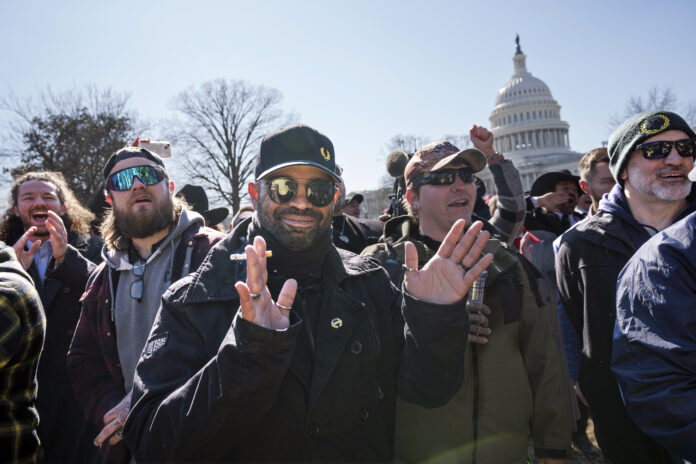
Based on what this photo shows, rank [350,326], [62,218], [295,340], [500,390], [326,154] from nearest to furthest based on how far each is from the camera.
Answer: [295,340] < [350,326] < [326,154] < [500,390] < [62,218]

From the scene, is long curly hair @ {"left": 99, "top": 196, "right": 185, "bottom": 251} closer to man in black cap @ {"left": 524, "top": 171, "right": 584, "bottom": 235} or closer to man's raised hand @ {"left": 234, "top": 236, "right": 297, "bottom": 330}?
man's raised hand @ {"left": 234, "top": 236, "right": 297, "bottom": 330}

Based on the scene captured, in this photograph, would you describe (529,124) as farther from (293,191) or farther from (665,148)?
(293,191)

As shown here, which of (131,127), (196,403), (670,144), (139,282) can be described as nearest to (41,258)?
(139,282)

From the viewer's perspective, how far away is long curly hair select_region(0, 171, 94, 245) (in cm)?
416

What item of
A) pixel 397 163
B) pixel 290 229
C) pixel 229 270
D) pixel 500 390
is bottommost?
pixel 500 390

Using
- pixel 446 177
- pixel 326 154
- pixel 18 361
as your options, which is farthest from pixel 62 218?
pixel 446 177

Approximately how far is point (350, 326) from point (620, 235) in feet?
6.40

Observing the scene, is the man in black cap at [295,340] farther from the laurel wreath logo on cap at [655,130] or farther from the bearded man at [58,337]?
the bearded man at [58,337]

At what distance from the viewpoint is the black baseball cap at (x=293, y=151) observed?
2.15 meters

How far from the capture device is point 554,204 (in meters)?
6.24

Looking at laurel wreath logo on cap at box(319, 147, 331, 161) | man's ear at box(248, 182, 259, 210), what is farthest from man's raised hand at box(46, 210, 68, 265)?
laurel wreath logo on cap at box(319, 147, 331, 161)

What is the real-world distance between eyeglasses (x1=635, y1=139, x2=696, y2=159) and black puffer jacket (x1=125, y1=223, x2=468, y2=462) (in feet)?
6.51

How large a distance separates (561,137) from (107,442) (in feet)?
305

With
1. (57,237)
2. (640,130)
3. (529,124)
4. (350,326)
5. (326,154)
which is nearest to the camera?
(350,326)
